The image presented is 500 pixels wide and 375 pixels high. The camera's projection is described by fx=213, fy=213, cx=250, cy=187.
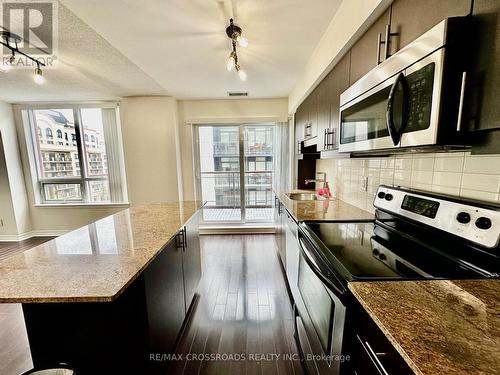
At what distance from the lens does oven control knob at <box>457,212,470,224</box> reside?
870mm

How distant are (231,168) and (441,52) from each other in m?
3.58

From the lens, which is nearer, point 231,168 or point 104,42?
point 104,42

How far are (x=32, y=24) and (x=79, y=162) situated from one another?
3.04 meters

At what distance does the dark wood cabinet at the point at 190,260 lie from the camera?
1.83 metres

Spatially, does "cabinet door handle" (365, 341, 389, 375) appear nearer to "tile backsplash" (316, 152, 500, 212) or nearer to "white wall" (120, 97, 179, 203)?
"tile backsplash" (316, 152, 500, 212)

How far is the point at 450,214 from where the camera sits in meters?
0.95

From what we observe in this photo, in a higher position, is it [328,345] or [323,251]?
[323,251]

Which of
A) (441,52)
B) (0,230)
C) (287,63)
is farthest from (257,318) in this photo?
(0,230)

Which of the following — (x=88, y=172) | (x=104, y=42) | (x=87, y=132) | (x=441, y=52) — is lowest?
(x=88, y=172)

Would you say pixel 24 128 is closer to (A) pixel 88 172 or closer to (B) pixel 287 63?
(A) pixel 88 172

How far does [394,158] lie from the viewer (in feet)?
4.93

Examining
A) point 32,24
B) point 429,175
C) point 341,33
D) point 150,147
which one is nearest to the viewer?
point 429,175

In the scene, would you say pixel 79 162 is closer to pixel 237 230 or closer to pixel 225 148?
pixel 225 148

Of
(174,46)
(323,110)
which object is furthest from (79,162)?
(323,110)
